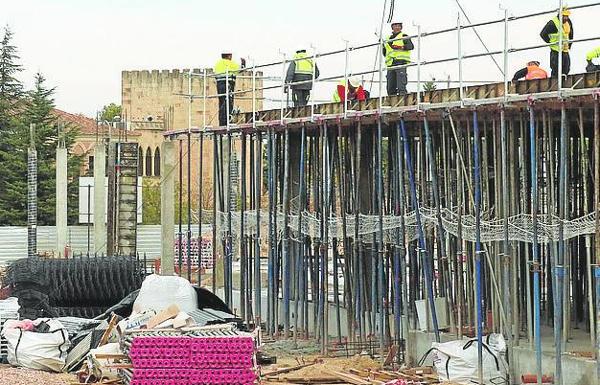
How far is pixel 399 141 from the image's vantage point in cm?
2133

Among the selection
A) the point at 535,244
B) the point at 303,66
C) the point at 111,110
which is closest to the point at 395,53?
the point at 303,66

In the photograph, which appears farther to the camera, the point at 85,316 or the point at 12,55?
the point at 12,55

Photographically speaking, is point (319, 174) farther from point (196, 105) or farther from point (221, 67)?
point (196, 105)

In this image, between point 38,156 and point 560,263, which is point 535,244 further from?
point 38,156

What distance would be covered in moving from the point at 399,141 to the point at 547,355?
4693 mm

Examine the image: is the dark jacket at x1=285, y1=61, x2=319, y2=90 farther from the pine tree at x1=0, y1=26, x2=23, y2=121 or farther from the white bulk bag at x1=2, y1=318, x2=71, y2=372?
the pine tree at x1=0, y1=26, x2=23, y2=121

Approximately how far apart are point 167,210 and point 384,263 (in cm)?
1430

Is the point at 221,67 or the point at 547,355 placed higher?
the point at 221,67

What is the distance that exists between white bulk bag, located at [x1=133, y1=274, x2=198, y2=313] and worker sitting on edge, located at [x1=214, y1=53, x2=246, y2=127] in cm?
445

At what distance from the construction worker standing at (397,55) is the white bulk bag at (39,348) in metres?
6.89

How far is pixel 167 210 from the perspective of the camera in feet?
117

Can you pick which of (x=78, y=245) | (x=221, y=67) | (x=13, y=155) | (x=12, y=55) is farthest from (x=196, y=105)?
(x=221, y=67)

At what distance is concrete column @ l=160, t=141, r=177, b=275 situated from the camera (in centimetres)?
3484

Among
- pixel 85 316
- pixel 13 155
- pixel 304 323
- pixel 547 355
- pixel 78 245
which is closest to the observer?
pixel 547 355
